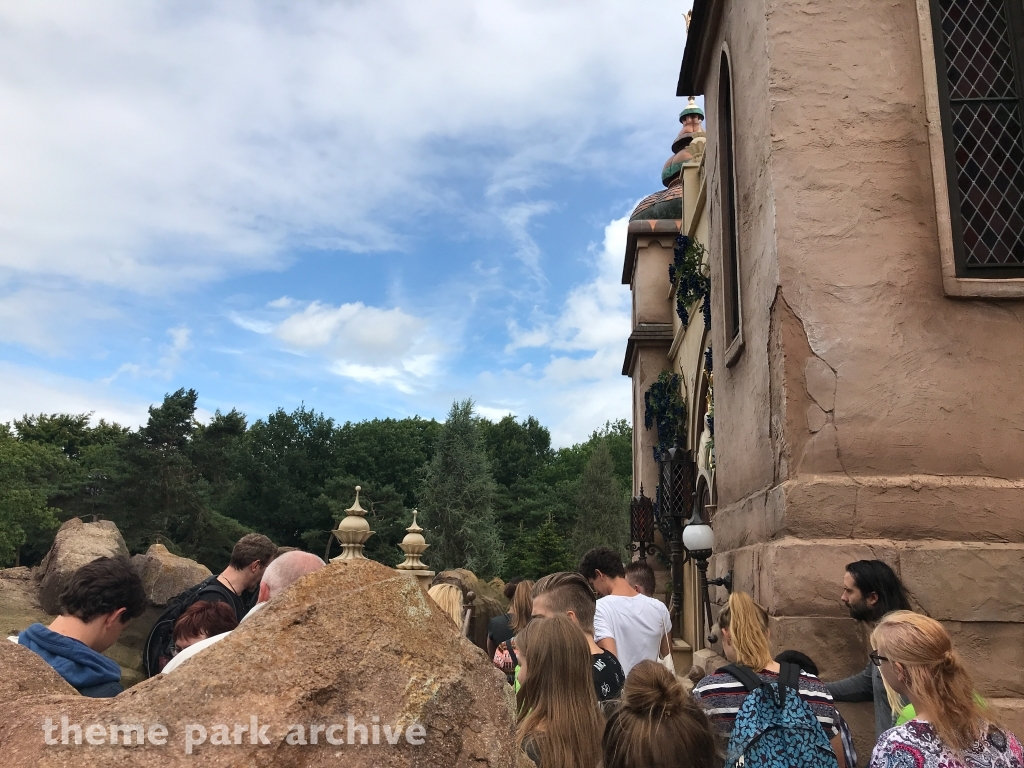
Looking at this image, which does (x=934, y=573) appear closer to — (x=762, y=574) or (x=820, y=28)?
(x=762, y=574)

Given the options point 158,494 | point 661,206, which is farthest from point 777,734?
point 158,494

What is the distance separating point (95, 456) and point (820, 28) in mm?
53365

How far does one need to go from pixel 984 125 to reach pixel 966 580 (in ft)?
9.00

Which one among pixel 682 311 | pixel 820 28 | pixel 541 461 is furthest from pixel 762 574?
pixel 541 461

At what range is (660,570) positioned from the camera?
1552 cm

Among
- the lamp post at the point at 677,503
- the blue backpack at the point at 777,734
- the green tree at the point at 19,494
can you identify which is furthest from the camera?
the green tree at the point at 19,494

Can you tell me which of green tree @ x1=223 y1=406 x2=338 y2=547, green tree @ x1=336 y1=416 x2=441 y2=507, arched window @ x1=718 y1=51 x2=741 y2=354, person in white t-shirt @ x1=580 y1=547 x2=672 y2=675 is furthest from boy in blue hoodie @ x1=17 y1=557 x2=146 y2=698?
green tree @ x1=336 y1=416 x2=441 y2=507

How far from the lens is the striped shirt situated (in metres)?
2.83

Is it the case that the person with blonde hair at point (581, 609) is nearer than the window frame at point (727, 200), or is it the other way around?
the person with blonde hair at point (581, 609)

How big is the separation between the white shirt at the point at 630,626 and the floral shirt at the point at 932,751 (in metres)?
2.54

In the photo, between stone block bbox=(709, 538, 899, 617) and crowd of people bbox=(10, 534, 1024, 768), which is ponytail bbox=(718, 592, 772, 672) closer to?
crowd of people bbox=(10, 534, 1024, 768)

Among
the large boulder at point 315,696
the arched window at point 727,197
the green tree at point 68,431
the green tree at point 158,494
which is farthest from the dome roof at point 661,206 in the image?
the green tree at point 68,431

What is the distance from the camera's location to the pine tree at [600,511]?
42.5 meters

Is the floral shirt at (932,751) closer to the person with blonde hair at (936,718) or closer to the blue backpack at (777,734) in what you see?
the person with blonde hair at (936,718)
